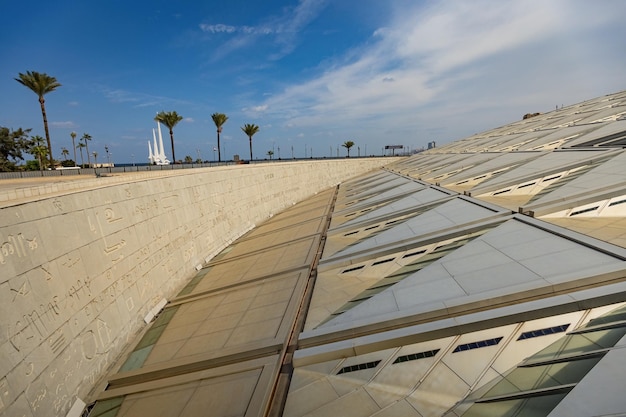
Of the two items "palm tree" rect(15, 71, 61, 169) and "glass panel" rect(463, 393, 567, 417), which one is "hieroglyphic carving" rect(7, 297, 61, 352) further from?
"palm tree" rect(15, 71, 61, 169)

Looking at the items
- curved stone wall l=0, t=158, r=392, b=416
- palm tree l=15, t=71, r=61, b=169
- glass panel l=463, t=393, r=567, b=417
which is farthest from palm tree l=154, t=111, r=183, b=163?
glass panel l=463, t=393, r=567, b=417

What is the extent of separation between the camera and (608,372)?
435 cm

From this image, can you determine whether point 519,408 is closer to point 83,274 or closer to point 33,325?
point 33,325

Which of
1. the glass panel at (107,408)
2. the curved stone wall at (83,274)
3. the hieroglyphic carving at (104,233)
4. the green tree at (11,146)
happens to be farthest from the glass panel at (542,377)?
the green tree at (11,146)

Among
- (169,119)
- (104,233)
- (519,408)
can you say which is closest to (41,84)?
(169,119)

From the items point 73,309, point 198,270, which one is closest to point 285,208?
point 198,270

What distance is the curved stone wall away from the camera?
7891mm

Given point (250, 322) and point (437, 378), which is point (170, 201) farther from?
point (437, 378)

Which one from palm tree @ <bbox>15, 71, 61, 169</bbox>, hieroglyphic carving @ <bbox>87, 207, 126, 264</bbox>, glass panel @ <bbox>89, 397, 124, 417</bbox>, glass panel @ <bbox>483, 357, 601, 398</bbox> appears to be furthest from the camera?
palm tree @ <bbox>15, 71, 61, 169</bbox>

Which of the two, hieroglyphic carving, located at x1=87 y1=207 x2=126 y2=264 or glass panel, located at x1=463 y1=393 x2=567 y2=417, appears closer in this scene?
glass panel, located at x1=463 y1=393 x2=567 y2=417

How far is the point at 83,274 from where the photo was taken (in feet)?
34.9

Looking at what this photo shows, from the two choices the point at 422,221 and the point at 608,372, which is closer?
the point at 608,372

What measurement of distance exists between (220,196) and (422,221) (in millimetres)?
16387

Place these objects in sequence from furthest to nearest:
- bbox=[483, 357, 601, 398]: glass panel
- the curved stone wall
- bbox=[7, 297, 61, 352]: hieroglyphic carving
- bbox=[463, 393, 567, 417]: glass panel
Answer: the curved stone wall < bbox=[7, 297, 61, 352]: hieroglyphic carving < bbox=[483, 357, 601, 398]: glass panel < bbox=[463, 393, 567, 417]: glass panel
